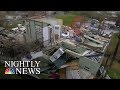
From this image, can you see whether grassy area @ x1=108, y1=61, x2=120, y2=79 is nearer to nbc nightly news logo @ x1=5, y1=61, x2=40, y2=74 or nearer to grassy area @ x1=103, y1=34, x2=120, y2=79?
grassy area @ x1=103, y1=34, x2=120, y2=79

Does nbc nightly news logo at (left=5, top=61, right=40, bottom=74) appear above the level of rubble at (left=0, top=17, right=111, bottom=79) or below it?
below

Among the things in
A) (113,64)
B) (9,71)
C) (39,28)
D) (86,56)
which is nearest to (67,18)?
(39,28)

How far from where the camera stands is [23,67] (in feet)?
12.1

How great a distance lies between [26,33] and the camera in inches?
144

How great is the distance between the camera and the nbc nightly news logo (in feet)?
12.1

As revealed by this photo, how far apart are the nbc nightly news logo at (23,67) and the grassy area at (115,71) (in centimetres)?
78

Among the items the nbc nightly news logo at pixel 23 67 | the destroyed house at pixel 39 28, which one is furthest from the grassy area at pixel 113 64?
the nbc nightly news logo at pixel 23 67

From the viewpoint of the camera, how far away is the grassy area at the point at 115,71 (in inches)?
146

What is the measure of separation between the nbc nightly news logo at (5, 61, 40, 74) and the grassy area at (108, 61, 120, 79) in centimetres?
78

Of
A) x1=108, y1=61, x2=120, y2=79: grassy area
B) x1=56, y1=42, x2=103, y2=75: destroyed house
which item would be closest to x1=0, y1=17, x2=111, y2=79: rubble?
x1=56, y1=42, x2=103, y2=75: destroyed house

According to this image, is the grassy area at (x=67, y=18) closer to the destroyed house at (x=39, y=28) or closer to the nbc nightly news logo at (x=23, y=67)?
the destroyed house at (x=39, y=28)
